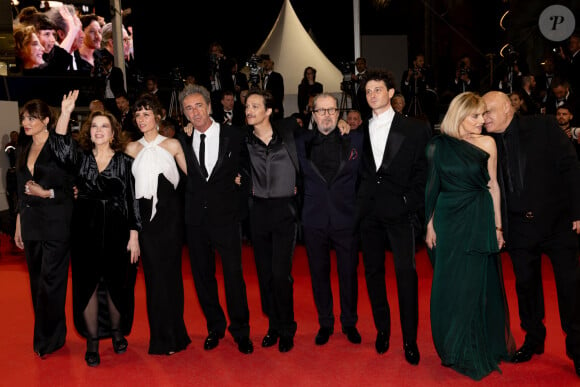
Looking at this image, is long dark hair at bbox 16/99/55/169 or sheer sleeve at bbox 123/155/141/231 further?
long dark hair at bbox 16/99/55/169

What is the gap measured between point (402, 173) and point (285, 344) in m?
1.37

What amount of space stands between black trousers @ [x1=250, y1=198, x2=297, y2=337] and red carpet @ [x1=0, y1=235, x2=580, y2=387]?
24 centimetres

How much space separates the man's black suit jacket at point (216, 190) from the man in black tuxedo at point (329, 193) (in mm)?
459

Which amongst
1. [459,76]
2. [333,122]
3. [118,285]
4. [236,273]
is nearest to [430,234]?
[333,122]

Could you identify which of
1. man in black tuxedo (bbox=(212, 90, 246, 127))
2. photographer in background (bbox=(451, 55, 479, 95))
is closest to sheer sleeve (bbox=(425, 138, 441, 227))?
man in black tuxedo (bbox=(212, 90, 246, 127))

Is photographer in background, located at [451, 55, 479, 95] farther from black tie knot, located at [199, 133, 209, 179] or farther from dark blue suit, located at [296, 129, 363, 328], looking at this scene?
black tie knot, located at [199, 133, 209, 179]

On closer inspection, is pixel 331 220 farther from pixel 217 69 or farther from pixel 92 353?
pixel 217 69

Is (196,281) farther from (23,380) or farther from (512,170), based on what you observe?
(512,170)

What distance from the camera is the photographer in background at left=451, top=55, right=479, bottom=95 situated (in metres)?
10.4

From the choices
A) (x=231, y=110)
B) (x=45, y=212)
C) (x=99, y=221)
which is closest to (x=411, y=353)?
(x=99, y=221)

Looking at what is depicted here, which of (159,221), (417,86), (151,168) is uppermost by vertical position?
(417,86)

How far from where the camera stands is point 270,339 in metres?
4.43

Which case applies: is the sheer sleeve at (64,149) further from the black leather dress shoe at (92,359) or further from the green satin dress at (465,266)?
the green satin dress at (465,266)

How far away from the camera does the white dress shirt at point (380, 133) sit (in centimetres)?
416
